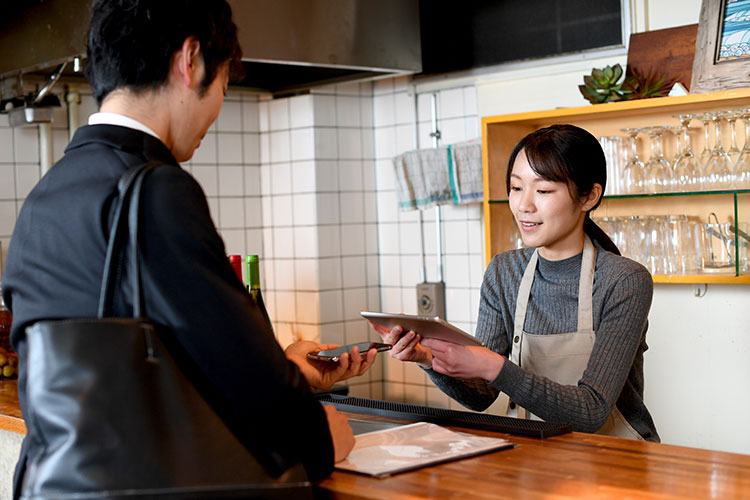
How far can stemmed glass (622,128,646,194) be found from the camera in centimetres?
323

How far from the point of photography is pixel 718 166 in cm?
305

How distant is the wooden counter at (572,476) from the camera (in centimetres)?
139

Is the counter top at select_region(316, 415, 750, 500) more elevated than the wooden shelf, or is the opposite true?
the wooden shelf

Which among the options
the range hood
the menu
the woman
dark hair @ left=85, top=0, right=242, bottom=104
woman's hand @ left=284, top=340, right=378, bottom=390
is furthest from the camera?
the range hood

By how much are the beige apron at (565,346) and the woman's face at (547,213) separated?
0.05 meters

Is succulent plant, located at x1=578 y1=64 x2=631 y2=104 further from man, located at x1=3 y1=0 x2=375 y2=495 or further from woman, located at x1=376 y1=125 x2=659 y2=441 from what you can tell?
man, located at x1=3 y1=0 x2=375 y2=495

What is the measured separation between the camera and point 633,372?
2244 millimetres

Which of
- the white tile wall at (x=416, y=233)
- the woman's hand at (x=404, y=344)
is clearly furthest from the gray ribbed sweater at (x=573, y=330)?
the white tile wall at (x=416, y=233)

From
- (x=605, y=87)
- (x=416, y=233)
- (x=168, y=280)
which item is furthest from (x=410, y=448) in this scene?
(x=416, y=233)

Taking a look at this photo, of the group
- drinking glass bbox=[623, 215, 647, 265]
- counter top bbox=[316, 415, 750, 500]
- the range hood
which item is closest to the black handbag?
counter top bbox=[316, 415, 750, 500]

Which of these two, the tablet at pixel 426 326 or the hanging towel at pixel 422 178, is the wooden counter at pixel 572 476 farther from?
the hanging towel at pixel 422 178

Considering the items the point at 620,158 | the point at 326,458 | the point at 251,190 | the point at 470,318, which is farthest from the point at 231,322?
the point at 251,190

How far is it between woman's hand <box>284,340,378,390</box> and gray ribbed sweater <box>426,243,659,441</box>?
1.16ft

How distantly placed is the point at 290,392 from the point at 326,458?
181 mm
